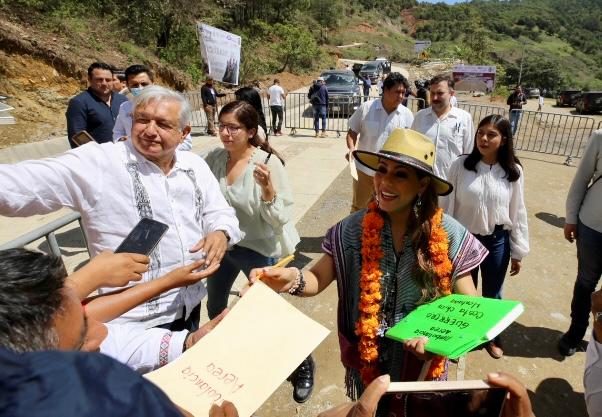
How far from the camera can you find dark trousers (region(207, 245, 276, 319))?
115 inches

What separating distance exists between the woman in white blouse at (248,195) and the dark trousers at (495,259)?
1.61 m

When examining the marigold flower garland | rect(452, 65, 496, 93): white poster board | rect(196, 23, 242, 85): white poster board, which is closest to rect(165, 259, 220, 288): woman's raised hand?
the marigold flower garland

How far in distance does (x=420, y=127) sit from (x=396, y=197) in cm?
265

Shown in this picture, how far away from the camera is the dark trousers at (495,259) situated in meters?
3.14

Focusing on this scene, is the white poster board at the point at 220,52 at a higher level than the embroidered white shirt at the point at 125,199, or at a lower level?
higher

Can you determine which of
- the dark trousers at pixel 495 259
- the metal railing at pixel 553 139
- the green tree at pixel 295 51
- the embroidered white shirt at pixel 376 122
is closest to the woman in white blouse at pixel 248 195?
the dark trousers at pixel 495 259

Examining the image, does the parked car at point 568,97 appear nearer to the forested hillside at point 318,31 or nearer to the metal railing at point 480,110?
the metal railing at point 480,110

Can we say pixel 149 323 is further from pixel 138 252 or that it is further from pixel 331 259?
pixel 331 259

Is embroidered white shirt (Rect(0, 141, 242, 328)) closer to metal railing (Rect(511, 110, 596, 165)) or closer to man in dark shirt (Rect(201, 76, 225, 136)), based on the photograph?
metal railing (Rect(511, 110, 596, 165))

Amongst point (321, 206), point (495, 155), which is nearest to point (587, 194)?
point (495, 155)

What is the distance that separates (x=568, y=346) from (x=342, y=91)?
14022 mm

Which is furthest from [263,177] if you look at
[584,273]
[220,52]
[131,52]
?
[131,52]

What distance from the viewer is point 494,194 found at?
2.99 meters

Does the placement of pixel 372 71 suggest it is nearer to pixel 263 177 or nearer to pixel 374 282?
pixel 263 177
